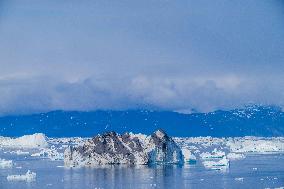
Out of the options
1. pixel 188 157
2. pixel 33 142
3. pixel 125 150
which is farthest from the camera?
pixel 33 142

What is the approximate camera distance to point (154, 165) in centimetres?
3650

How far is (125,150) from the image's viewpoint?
120 feet

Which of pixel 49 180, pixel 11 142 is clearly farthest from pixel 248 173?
pixel 11 142

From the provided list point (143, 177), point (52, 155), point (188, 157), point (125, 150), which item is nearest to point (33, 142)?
point (52, 155)

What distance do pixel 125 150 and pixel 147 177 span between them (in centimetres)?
759

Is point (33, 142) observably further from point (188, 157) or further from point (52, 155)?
point (188, 157)

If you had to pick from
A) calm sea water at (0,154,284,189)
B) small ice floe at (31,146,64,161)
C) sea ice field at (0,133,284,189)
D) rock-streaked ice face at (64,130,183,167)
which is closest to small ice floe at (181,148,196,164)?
sea ice field at (0,133,284,189)

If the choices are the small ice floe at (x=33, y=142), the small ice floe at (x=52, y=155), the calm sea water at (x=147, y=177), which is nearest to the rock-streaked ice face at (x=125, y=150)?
the calm sea water at (x=147, y=177)

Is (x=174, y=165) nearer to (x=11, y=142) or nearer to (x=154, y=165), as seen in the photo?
(x=154, y=165)

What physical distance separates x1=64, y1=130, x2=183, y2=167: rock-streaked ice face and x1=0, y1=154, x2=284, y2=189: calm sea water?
1.28 metres

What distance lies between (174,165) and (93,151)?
4819mm

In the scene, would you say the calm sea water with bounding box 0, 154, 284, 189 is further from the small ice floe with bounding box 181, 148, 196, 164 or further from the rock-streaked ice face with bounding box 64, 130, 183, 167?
the small ice floe with bounding box 181, 148, 196, 164

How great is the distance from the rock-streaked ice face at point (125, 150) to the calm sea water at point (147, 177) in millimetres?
1284

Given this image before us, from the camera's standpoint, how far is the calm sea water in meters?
26.2
